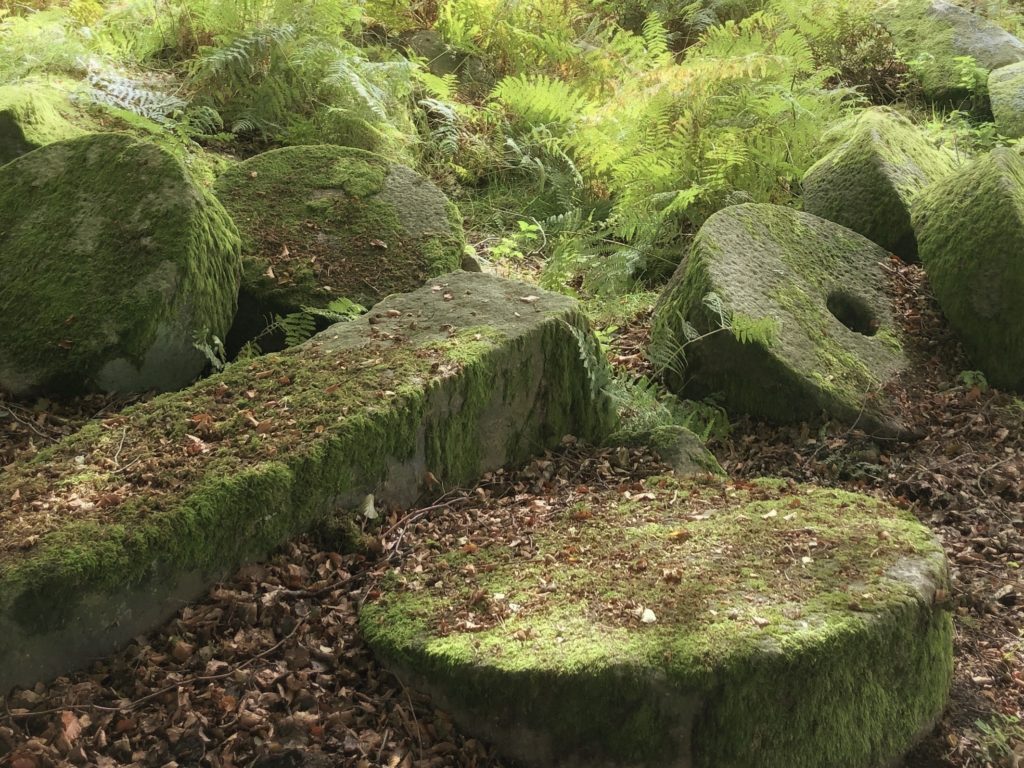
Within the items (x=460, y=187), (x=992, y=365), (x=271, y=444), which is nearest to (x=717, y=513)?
(x=271, y=444)

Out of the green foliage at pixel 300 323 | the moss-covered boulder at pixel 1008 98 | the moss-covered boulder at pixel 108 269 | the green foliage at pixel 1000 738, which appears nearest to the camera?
the green foliage at pixel 1000 738

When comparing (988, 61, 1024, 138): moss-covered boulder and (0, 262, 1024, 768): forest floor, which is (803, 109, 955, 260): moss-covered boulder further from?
(988, 61, 1024, 138): moss-covered boulder

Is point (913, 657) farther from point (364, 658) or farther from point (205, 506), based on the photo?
point (205, 506)

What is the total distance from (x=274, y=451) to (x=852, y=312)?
12.0 ft

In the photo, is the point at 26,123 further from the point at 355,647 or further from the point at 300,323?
the point at 355,647

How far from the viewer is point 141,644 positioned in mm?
2562

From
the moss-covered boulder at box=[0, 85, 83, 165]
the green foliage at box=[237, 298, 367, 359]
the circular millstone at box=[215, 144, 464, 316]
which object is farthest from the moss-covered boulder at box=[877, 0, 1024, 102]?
the moss-covered boulder at box=[0, 85, 83, 165]

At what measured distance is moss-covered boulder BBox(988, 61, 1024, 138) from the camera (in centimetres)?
759

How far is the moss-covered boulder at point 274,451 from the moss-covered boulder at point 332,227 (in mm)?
573

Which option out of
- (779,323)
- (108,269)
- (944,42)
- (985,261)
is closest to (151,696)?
(108,269)

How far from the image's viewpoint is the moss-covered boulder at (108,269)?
3791 millimetres

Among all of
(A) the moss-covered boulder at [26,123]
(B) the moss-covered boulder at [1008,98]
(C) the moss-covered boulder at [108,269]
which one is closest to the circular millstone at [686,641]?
(C) the moss-covered boulder at [108,269]

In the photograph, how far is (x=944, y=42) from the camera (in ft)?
29.2

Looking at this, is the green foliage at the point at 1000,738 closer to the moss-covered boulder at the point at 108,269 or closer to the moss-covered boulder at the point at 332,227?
the moss-covered boulder at the point at 332,227
